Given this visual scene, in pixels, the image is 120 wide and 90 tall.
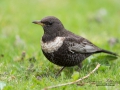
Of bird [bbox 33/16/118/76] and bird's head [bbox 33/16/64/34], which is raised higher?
bird's head [bbox 33/16/64/34]

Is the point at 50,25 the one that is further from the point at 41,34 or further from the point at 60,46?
the point at 41,34

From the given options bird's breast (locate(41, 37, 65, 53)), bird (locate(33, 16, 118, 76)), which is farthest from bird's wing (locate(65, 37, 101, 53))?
bird's breast (locate(41, 37, 65, 53))

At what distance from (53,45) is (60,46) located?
0.12 meters

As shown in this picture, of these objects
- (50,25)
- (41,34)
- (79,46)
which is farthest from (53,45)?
(41,34)

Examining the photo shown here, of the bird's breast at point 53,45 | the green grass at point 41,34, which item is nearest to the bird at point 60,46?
the bird's breast at point 53,45

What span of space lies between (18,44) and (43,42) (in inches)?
77.4

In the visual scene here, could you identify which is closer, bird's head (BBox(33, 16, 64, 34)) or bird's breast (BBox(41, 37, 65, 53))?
bird's breast (BBox(41, 37, 65, 53))

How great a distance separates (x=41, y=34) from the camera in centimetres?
1084

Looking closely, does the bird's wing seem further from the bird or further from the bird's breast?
the bird's breast

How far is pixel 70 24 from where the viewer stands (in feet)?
37.8

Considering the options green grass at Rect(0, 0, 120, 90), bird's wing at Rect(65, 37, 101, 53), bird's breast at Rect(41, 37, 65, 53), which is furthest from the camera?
bird's wing at Rect(65, 37, 101, 53)

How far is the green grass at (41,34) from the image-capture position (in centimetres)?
649

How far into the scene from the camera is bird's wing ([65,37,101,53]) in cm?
705

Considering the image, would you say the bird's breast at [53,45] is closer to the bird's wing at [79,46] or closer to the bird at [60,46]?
the bird at [60,46]
